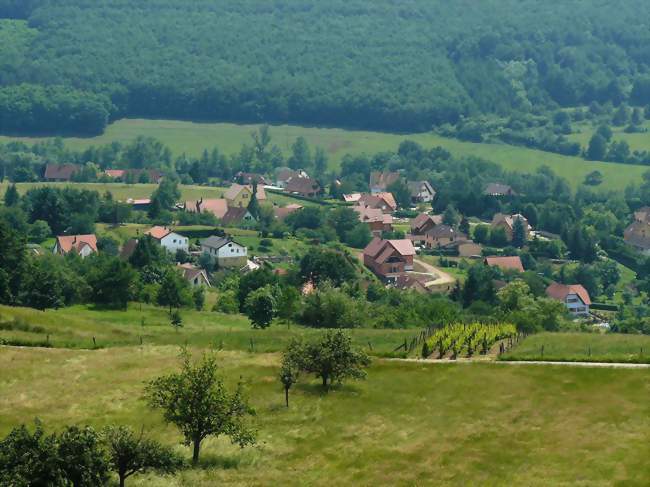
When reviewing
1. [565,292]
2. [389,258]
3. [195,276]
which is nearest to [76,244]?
[195,276]

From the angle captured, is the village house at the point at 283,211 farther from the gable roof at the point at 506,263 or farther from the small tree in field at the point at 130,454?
the small tree in field at the point at 130,454

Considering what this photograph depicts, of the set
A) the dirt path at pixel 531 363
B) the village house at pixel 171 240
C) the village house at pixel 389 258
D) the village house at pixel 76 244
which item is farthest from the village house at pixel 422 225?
the dirt path at pixel 531 363

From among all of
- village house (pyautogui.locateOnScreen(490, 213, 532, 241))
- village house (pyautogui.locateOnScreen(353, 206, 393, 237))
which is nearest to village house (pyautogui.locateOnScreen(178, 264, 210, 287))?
village house (pyautogui.locateOnScreen(353, 206, 393, 237))

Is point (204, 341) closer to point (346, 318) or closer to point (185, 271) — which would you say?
point (346, 318)

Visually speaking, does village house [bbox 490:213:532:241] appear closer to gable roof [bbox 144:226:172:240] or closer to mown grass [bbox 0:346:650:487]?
gable roof [bbox 144:226:172:240]

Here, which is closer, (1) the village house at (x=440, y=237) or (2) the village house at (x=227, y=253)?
(2) the village house at (x=227, y=253)

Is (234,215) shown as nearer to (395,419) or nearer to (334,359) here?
(334,359)
